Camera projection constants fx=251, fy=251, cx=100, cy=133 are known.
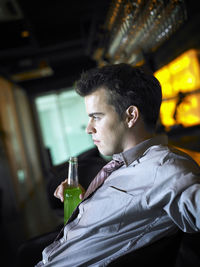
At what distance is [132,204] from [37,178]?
23.0 feet

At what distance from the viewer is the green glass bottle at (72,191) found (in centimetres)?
122

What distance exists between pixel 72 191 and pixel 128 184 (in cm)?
44

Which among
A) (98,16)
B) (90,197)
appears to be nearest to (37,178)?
(98,16)

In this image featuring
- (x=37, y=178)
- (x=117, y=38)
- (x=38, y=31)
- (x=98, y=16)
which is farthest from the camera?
(x=37, y=178)

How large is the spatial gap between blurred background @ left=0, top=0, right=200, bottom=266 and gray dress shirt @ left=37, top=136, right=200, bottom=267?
52 centimetres

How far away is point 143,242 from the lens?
86 centimetres

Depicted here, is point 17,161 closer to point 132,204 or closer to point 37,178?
point 37,178

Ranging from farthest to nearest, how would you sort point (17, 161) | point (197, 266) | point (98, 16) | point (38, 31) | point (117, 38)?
point (17, 161), point (38, 31), point (98, 16), point (117, 38), point (197, 266)

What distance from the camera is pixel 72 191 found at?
4.11 ft

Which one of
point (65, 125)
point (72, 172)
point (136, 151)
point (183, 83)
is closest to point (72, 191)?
point (72, 172)

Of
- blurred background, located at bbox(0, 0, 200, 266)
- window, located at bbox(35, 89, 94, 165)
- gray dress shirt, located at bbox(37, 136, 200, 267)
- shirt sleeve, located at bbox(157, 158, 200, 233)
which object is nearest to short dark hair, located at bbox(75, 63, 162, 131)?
gray dress shirt, located at bbox(37, 136, 200, 267)

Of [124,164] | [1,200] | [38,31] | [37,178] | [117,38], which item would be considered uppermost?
[38,31]

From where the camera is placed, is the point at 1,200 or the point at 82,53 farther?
the point at 82,53

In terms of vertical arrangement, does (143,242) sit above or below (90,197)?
below
